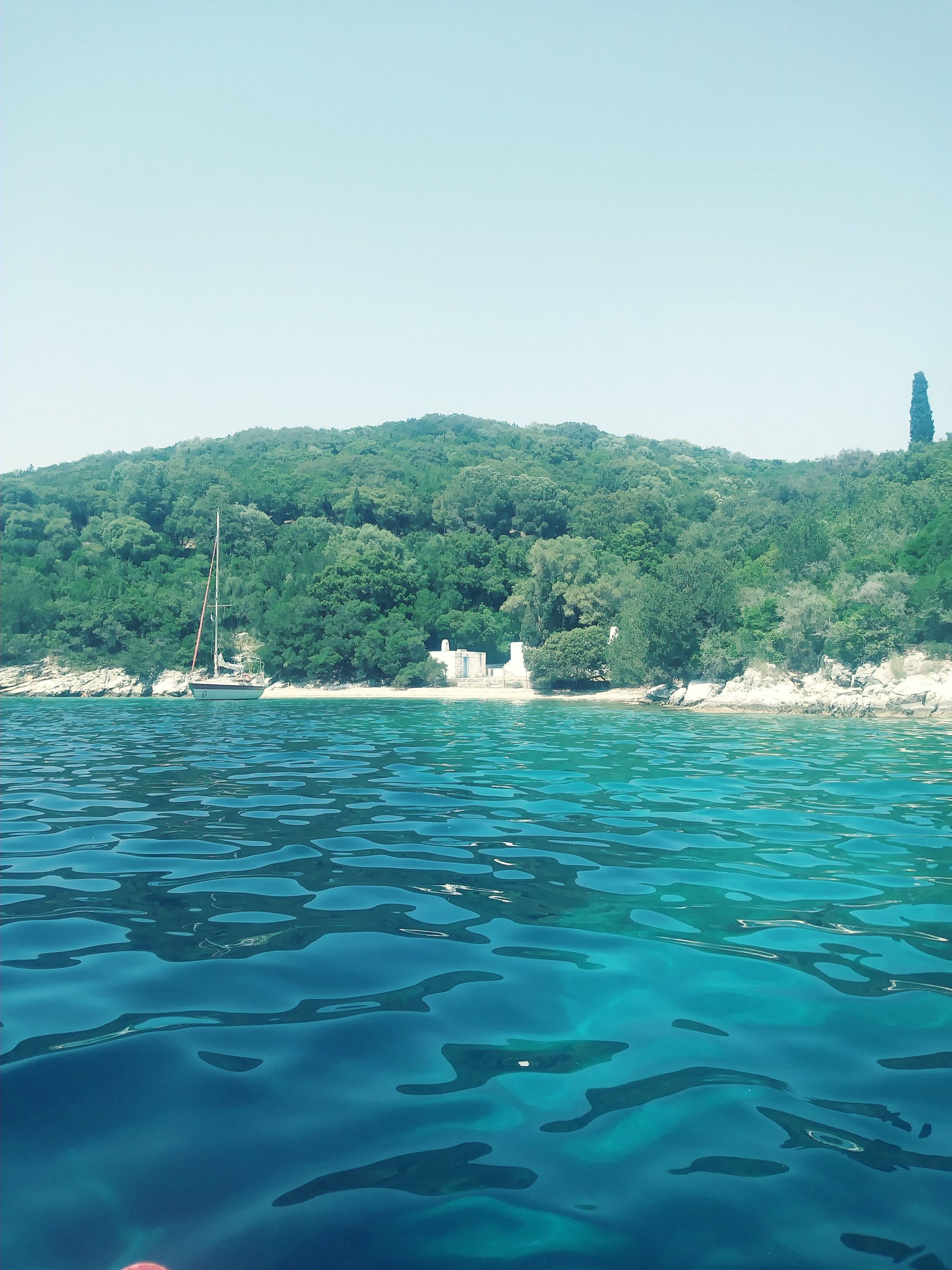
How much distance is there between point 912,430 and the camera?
299 feet

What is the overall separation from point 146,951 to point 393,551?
67106 millimetres

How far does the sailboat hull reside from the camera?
46.8 m

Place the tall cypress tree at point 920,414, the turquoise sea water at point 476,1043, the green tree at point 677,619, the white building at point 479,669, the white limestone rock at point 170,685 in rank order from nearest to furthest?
the turquoise sea water at point 476,1043 → the green tree at point 677,619 → the white building at point 479,669 → the white limestone rock at point 170,685 → the tall cypress tree at point 920,414

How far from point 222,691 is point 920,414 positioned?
78295 millimetres

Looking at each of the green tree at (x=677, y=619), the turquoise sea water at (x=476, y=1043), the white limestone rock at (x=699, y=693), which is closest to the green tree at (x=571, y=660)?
the green tree at (x=677, y=619)

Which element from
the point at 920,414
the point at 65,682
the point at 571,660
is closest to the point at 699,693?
the point at 571,660

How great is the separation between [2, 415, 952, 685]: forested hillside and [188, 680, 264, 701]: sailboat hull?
1013 centimetres

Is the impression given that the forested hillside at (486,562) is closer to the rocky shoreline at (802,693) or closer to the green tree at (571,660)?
the green tree at (571,660)

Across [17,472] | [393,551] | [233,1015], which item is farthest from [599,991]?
[17,472]

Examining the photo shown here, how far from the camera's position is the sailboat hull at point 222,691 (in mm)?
46812

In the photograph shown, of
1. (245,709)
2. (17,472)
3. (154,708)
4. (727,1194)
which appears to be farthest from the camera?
(17,472)

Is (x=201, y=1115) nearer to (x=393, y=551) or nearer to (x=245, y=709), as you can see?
(x=245, y=709)

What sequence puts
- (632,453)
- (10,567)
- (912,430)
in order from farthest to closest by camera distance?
(632,453) → (912,430) → (10,567)

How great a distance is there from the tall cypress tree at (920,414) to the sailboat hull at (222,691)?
243ft
